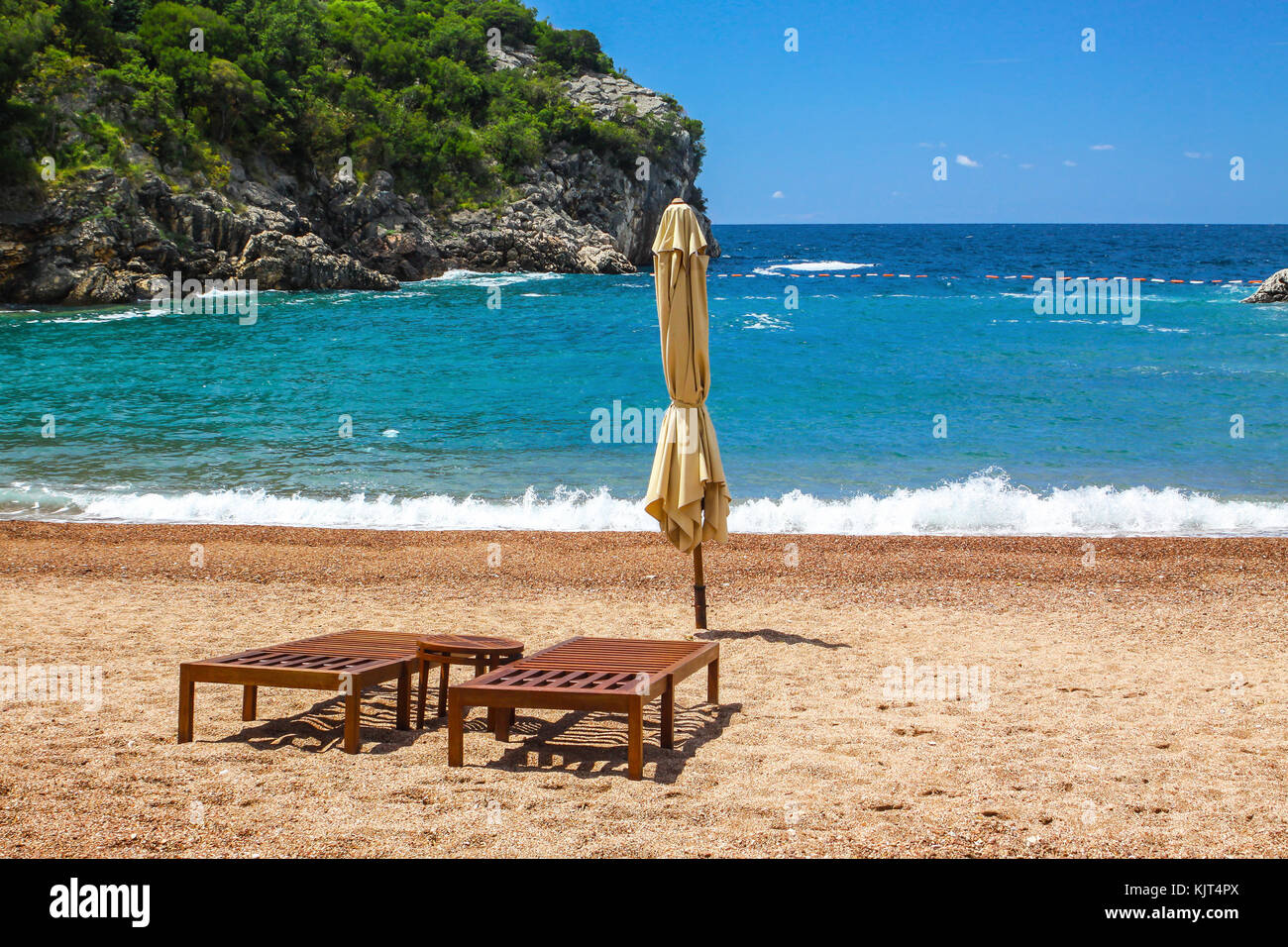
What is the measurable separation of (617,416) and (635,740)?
15.0 metres

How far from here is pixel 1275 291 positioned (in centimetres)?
3709

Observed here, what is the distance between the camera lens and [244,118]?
48.0m

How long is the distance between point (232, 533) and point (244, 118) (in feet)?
145

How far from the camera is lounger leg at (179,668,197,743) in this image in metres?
4.86

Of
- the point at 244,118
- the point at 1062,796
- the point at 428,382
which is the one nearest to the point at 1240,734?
the point at 1062,796

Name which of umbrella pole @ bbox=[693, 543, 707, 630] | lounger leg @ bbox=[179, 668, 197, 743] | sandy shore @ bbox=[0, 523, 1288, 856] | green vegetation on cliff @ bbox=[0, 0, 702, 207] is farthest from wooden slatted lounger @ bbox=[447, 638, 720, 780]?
green vegetation on cliff @ bbox=[0, 0, 702, 207]

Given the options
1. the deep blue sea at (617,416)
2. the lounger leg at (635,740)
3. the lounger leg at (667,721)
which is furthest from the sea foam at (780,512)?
the lounger leg at (635,740)

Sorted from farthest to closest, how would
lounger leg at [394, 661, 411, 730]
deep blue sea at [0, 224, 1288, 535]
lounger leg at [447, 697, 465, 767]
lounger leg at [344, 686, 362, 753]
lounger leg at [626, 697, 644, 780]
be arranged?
deep blue sea at [0, 224, 1288, 535]
lounger leg at [394, 661, 411, 730]
lounger leg at [344, 686, 362, 753]
lounger leg at [447, 697, 465, 767]
lounger leg at [626, 697, 644, 780]

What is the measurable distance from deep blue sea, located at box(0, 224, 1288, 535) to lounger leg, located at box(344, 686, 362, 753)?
6.97 m

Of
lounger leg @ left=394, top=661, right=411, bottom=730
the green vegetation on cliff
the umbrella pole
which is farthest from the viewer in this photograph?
the green vegetation on cliff

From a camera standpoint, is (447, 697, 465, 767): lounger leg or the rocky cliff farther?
the rocky cliff

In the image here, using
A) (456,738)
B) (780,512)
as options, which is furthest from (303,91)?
(456,738)

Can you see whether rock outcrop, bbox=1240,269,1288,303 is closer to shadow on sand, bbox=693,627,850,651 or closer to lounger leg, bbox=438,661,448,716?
shadow on sand, bbox=693,627,850,651
